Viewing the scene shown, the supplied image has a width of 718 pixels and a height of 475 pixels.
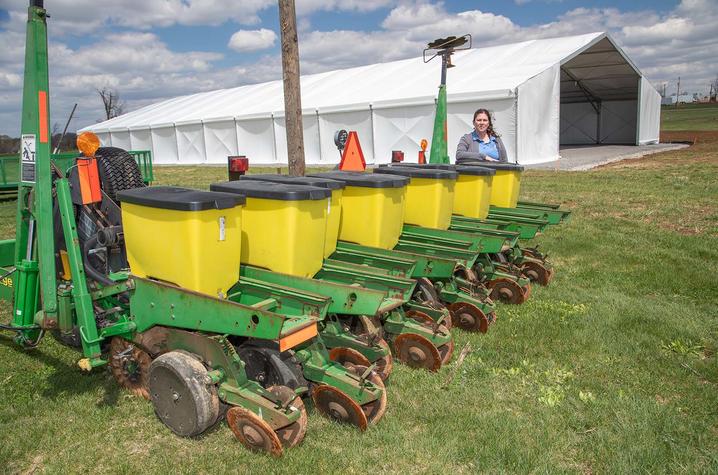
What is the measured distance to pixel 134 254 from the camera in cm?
335

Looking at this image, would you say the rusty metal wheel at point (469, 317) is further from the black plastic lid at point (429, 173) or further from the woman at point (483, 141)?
the woman at point (483, 141)

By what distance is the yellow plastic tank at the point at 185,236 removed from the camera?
9.90ft

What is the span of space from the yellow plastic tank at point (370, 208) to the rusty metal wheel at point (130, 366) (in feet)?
5.72

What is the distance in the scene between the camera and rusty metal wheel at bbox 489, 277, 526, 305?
17.4ft

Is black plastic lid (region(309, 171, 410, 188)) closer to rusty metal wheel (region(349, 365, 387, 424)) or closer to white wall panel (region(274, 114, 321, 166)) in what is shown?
rusty metal wheel (region(349, 365, 387, 424))

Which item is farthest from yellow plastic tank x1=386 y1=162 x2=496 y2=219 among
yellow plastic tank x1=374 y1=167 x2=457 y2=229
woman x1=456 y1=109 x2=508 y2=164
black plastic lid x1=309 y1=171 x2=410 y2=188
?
black plastic lid x1=309 y1=171 x2=410 y2=188

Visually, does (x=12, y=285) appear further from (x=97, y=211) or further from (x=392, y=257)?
(x=392, y=257)

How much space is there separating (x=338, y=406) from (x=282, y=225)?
1.12 meters

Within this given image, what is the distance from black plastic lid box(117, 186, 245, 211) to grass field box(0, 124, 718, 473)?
1269 mm

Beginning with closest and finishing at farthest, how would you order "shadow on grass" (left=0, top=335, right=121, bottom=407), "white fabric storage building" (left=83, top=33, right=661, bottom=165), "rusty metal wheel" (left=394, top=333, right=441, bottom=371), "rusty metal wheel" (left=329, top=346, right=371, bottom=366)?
"rusty metal wheel" (left=329, top=346, right=371, bottom=366)
"shadow on grass" (left=0, top=335, right=121, bottom=407)
"rusty metal wheel" (left=394, top=333, right=441, bottom=371)
"white fabric storage building" (left=83, top=33, right=661, bottom=165)

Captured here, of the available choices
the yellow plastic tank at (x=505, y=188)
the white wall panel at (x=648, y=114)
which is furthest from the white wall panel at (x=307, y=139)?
the yellow plastic tank at (x=505, y=188)

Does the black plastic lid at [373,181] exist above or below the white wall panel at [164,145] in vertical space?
below

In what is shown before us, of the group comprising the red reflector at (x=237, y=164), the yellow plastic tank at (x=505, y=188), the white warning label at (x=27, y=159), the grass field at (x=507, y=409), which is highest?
the white warning label at (x=27, y=159)

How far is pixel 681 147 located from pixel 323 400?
27.0 metres
